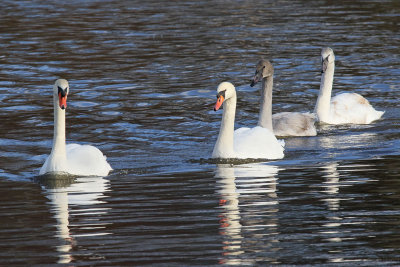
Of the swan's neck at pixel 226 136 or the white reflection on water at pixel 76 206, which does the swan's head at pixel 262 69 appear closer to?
the swan's neck at pixel 226 136

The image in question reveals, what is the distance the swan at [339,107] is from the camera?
16.3m

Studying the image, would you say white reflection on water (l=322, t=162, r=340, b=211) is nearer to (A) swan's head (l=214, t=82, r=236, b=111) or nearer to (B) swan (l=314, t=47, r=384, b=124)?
(A) swan's head (l=214, t=82, r=236, b=111)

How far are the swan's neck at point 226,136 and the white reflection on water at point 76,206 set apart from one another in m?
1.82

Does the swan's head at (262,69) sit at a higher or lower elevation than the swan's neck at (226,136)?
higher

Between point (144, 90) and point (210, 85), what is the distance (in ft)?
4.54

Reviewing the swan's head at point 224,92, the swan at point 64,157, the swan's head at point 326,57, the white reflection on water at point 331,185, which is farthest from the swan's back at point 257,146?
the swan's head at point 326,57

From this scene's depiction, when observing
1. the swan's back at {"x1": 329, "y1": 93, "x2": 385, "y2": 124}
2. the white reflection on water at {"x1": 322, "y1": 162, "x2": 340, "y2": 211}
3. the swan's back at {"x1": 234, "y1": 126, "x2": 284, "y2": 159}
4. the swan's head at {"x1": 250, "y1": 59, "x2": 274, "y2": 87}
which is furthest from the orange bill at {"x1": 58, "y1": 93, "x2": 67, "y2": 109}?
the swan's back at {"x1": 329, "y1": 93, "x2": 385, "y2": 124}

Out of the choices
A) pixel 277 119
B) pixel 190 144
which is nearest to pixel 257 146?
pixel 190 144

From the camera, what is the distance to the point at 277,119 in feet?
50.5

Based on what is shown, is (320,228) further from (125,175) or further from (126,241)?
(125,175)

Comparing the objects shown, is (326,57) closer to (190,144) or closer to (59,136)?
(190,144)

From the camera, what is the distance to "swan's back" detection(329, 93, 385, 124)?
1633cm

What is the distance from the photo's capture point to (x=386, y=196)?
954 cm

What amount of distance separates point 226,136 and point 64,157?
7.40 ft
